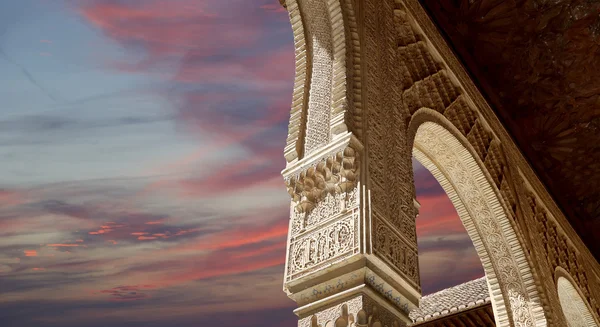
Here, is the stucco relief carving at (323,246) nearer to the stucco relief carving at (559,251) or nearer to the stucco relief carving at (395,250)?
the stucco relief carving at (395,250)

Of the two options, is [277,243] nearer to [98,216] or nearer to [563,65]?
[98,216]

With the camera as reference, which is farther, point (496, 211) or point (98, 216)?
point (98, 216)

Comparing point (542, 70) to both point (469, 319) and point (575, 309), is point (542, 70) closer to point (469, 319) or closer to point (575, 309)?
point (575, 309)

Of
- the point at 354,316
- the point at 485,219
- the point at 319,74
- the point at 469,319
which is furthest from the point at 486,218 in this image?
the point at 354,316

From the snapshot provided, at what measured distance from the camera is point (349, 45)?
3.42 meters

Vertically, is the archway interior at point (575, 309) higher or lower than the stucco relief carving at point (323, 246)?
higher

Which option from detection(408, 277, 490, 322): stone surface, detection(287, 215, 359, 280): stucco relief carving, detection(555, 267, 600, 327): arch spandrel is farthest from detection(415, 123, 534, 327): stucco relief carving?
detection(287, 215, 359, 280): stucco relief carving

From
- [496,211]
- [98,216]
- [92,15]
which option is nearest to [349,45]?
[496,211]

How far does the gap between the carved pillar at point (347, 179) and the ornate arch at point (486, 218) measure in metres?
1.61

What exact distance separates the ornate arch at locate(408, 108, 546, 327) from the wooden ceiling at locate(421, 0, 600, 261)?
1004 mm

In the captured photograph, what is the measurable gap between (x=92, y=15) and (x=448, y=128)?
259 inches

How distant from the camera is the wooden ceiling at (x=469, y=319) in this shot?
7.83 meters

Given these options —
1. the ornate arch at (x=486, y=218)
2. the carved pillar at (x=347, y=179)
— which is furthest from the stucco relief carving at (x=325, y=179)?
the ornate arch at (x=486, y=218)

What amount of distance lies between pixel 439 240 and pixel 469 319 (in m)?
2.63
